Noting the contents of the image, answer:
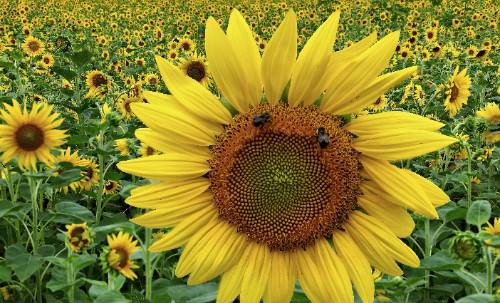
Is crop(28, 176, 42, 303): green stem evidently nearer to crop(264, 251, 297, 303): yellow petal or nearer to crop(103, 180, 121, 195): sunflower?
crop(103, 180, 121, 195): sunflower

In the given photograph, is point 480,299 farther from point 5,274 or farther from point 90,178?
point 90,178

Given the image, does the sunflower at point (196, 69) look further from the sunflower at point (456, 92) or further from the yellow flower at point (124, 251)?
the yellow flower at point (124, 251)

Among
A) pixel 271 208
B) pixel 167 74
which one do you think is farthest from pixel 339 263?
pixel 167 74

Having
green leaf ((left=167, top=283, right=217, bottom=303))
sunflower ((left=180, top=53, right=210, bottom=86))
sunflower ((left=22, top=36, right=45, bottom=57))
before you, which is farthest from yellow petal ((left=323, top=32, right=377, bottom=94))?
sunflower ((left=22, top=36, right=45, bottom=57))

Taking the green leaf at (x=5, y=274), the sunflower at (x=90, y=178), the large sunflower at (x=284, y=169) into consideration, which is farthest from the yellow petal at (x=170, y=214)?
the sunflower at (x=90, y=178)

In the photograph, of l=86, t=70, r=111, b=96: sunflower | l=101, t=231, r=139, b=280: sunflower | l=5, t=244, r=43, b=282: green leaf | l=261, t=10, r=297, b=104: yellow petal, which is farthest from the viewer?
l=86, t=70, r=111, b=96: sunflower
